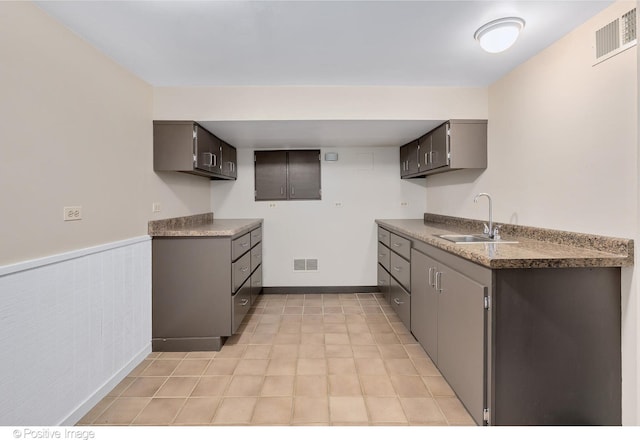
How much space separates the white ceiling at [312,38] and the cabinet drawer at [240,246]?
139 centimetres

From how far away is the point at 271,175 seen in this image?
4.09 m

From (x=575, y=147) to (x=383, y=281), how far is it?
236 cm

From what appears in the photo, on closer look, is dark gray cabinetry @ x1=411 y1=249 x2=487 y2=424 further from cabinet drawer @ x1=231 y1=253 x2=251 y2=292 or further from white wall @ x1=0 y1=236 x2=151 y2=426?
white wall @ x1=0 y1=236 x2=151 y2=426

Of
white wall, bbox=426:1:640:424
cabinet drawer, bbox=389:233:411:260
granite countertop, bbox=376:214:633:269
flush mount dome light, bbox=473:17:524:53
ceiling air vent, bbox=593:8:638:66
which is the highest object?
flush mount dome light, bbox=473:17:524:53

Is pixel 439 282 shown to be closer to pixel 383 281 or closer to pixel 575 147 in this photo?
pixel 575 147

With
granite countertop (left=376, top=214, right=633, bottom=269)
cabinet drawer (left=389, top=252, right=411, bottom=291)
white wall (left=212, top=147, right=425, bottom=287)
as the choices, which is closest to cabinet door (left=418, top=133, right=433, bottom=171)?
white wall (left=212, top=147, right=425, bottom=287)

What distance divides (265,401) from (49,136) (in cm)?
192

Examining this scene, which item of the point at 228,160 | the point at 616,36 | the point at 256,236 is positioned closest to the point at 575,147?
the point at 616,36

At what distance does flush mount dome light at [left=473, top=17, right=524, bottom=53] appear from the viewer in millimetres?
1688

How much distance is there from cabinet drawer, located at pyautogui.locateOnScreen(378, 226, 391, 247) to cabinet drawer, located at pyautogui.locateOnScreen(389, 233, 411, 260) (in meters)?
→ 0.14

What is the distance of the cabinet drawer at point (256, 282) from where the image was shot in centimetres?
339

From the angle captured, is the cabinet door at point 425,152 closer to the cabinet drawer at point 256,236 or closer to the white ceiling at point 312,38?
the white ceiling at point 312,38
